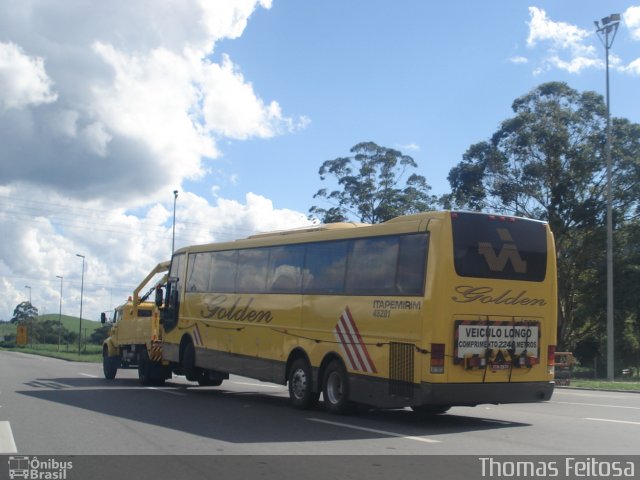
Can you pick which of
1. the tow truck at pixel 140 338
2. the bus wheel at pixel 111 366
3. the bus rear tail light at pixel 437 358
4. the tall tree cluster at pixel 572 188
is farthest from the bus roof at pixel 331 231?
the tall tree cluster at pixel 572 188

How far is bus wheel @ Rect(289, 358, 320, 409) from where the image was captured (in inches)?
573

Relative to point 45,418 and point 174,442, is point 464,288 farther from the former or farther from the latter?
point 45,418

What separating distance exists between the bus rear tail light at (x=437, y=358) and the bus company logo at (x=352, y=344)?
1382mm

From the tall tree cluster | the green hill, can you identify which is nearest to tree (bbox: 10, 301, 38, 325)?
the green hill

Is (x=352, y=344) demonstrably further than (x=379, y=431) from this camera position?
Yes

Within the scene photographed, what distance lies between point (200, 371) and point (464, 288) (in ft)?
32.4

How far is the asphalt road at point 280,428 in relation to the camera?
9859 mm

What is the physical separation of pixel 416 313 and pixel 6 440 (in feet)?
20.8

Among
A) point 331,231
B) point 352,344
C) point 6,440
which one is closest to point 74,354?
point 331,231

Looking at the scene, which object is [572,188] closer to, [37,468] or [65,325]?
[37,468]

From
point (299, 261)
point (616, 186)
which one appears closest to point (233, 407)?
point (299, 261)

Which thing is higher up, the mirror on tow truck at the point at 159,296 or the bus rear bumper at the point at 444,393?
the mirror on tow truck at the point at 159,296

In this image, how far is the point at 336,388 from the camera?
13922 mm

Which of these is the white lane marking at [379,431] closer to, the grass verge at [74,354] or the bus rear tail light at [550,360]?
the bus rear tail light at [550,360]
